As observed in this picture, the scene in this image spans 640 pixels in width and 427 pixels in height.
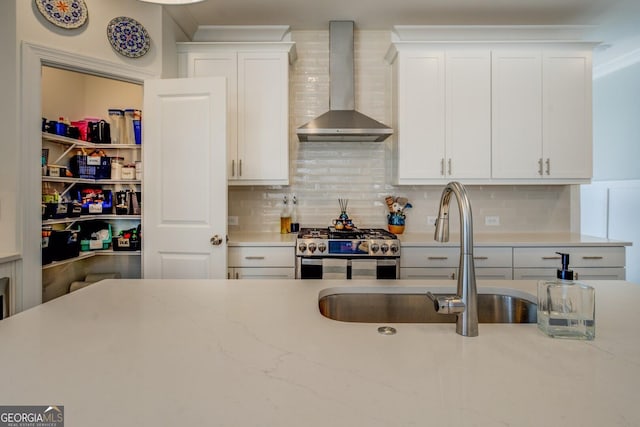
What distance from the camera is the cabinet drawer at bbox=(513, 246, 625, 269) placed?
276 centimetres

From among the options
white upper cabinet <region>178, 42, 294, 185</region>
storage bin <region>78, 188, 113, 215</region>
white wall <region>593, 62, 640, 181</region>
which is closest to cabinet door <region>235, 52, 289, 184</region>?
white upper cabinet <region>178, 42, 294, 185</region>

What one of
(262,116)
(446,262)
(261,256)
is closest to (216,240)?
(261,256)

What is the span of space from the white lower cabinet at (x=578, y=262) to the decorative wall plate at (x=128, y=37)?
3253 mm

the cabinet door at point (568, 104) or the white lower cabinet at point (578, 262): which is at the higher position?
the cabinet door at point (568, 104)

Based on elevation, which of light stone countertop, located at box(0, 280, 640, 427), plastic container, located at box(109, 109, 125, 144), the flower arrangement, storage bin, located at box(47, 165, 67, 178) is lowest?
light stone countertop, located at box(0, 280, 640, 427)

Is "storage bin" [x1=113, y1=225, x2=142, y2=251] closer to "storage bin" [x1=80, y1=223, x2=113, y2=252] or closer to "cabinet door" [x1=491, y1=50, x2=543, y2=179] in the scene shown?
"storage bin" [x1=80, y1=223, x2=113, y2=252]

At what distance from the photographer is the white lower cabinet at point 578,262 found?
9.05 feet

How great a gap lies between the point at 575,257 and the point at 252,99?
9.48 feet

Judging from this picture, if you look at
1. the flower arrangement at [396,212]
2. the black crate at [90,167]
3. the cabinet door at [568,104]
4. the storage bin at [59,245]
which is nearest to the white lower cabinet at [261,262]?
the flower arrangement at [396,212]

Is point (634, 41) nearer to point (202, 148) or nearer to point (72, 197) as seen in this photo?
point (202, 148)

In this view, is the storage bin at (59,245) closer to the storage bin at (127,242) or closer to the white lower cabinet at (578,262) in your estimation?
the storage bin at (127,242)

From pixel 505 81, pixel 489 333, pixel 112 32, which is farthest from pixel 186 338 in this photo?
pixel 505 81

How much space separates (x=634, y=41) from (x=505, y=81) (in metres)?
1.72

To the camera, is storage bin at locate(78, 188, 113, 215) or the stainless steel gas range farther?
storage bin at locate(78, 188, 113, 215)
